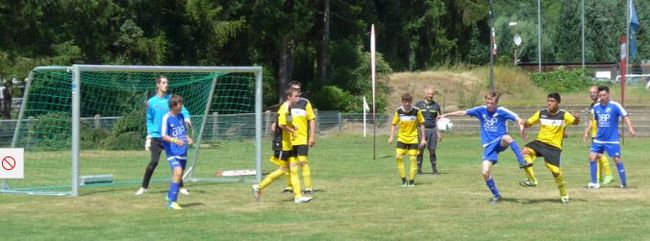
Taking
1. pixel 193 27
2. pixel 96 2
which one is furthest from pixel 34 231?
pixel 193 27

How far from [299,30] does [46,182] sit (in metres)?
26.1

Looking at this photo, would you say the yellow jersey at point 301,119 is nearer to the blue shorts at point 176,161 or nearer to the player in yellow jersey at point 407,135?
the blue shorts at point 176,161

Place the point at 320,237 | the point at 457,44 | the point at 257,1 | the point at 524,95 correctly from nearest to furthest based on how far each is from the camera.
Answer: the point at 320,237
the point at 257,1
the point at 524,95
the point at 457,44

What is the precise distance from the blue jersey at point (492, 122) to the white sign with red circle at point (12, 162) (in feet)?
24.3

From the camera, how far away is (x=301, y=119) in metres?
15.9

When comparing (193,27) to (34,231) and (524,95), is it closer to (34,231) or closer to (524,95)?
(524,95)

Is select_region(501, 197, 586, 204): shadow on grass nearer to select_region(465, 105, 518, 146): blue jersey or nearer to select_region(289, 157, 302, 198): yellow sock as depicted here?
select_region(465, 105, 518, 146): blue jersey

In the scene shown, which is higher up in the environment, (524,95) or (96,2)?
(96,2)

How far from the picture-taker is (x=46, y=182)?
66.5ft

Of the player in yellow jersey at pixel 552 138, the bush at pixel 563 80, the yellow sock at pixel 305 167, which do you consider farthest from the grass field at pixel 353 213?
the bush at pixel 563 80

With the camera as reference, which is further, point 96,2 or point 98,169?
point 96,2

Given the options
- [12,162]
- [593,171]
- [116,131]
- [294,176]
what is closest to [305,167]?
[294,176]

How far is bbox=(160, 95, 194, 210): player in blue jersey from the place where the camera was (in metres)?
14.8

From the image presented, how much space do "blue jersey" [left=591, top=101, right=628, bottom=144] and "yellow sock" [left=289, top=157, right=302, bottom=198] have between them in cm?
589
